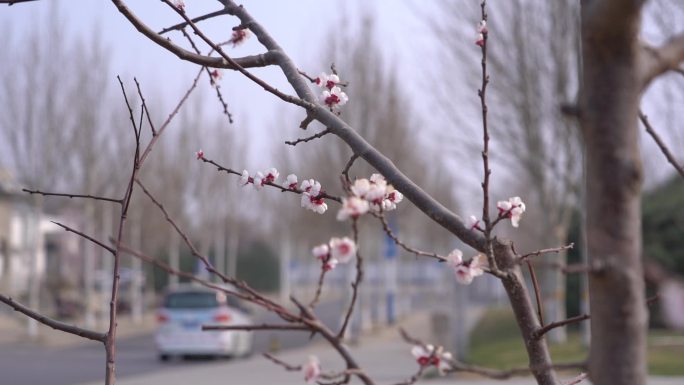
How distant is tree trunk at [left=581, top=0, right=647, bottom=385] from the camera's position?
4.91 feet

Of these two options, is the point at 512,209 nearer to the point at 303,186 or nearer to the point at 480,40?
the point at 480,40

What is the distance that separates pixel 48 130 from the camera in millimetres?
26156

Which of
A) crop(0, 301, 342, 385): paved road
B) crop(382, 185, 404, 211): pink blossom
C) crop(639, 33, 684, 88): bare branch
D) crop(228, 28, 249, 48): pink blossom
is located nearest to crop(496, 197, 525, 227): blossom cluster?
crop(382, 185, 404, 211): pink blossom

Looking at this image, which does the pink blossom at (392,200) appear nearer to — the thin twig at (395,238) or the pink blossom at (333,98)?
the thin twig at (395,238)

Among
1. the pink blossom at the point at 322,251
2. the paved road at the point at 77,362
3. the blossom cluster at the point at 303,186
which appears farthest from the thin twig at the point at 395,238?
the paved road at the point at 77,362

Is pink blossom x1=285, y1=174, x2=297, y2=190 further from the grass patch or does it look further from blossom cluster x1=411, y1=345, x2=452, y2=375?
the grass patch

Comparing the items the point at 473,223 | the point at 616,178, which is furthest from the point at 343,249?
the point at 616,178

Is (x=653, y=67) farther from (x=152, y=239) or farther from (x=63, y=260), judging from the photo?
(x=63, y=260)

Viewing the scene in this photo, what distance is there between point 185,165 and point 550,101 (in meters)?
20.1

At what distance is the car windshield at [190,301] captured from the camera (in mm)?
19328

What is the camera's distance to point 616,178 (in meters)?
1.50

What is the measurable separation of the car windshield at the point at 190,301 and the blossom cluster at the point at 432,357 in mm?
17325

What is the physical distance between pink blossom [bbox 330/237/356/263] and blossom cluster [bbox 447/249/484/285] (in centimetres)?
39

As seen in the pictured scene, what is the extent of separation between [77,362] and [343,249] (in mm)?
18025
